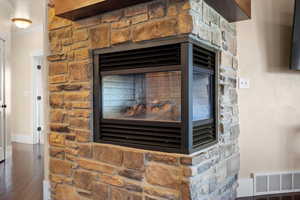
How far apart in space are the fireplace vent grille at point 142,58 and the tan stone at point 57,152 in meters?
0.94

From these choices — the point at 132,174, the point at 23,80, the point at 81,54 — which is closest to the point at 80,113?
the point at 81,54

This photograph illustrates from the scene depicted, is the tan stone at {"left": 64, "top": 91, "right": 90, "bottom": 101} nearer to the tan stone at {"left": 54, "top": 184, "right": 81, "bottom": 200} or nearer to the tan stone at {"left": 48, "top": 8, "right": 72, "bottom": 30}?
the tan stone at {"left": 48, "top": 8, "right": 72, "bottom": 30}

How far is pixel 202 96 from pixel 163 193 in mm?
845

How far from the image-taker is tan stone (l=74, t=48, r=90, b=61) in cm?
209

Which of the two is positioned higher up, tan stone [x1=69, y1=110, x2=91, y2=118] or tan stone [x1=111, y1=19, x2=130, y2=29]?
tan stone [x1=111, y1=19, x2=130, y2=29]

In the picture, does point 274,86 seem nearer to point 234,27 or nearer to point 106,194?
point 234,27

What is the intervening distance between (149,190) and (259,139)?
1.55m

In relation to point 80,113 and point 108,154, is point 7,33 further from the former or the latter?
point 108,154

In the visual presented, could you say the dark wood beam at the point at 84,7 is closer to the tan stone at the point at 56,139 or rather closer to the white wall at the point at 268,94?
the tan stone at the point at 56,139

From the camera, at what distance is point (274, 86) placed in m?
2.63

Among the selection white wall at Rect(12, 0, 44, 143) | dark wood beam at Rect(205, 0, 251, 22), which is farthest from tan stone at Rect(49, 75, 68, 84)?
white wall at Rect(12, 0, 44, 143)

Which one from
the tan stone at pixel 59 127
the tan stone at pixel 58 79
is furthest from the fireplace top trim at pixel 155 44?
the tan stone at pixel 59 127

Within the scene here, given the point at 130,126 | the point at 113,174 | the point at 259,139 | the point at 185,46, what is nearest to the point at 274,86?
the point at 259,139

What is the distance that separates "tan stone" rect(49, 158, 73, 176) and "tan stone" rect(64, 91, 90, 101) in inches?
24.7
